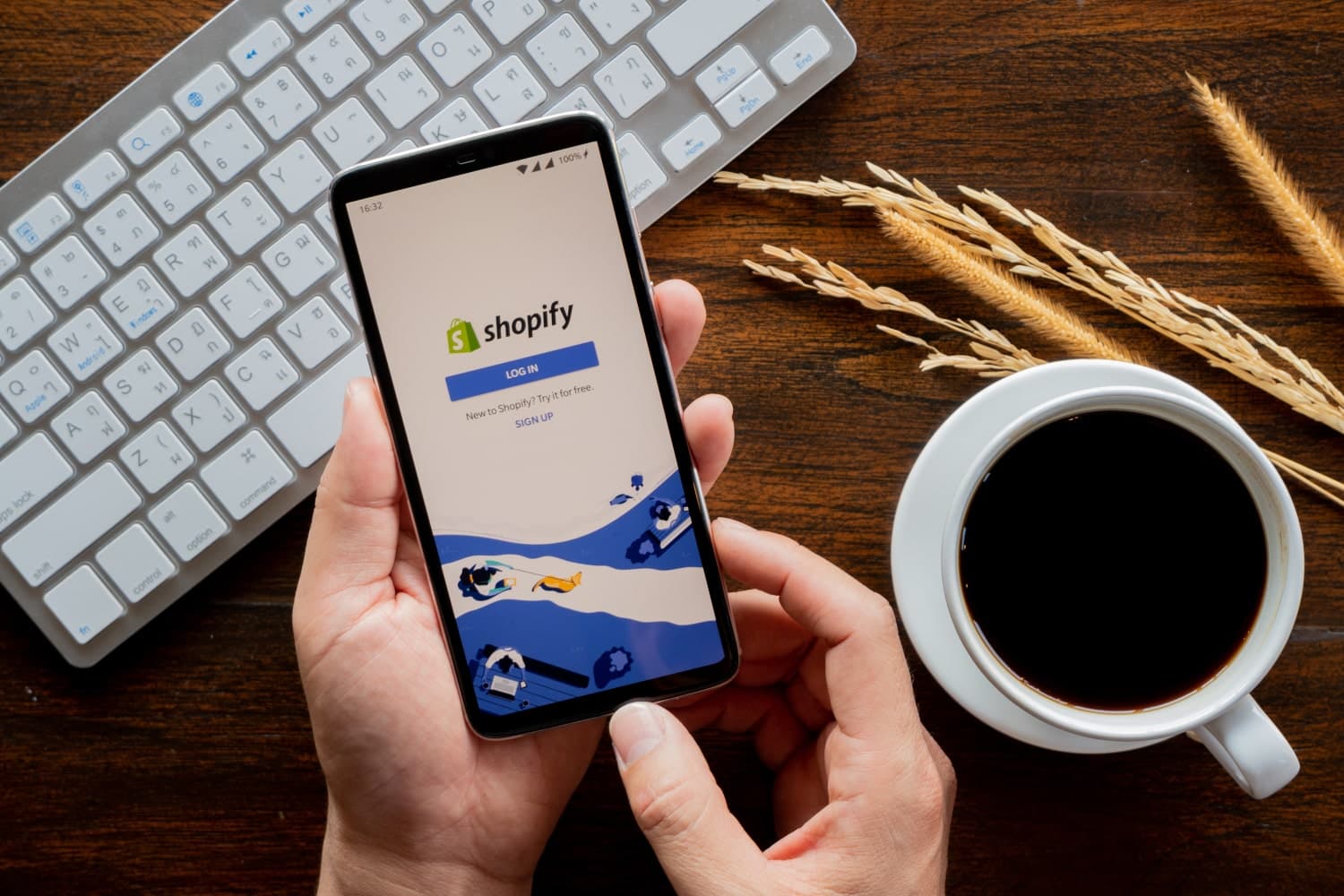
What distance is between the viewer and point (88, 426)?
638mm

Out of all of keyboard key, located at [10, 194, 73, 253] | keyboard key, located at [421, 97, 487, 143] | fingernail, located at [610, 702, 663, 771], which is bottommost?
fingernail, located at [610, 702, 663, 771]

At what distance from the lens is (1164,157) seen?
693mm

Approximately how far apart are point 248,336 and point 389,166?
0.16 m

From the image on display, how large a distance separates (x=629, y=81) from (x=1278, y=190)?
0.45m

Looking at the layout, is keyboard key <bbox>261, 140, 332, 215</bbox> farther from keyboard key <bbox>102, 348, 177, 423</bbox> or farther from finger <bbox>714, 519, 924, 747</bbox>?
finger <bbox>714, 519, 924, 747</bbox>

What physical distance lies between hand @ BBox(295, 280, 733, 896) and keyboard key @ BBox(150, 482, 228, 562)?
0.28 ft

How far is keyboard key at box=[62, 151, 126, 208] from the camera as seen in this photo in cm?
63

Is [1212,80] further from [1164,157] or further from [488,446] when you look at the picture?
[488,446]

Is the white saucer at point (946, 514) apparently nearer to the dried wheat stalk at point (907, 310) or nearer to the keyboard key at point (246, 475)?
the dried wheat stalk at point (907, 310)

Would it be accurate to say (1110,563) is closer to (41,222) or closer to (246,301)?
(246,301)

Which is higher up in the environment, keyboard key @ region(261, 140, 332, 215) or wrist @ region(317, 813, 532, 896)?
keyboard key @ region(261, 140, 332, 215)

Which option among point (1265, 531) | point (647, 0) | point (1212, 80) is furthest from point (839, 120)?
point (1265, 531)

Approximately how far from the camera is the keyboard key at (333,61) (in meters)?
0.63

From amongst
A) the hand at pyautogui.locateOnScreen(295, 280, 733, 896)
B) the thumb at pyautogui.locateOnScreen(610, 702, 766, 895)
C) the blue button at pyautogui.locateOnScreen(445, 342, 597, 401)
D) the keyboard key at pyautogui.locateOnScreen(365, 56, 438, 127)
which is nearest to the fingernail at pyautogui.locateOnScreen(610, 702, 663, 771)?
the thumb at pyautogui.locateOnScreen(610, 702, 766, 895)
